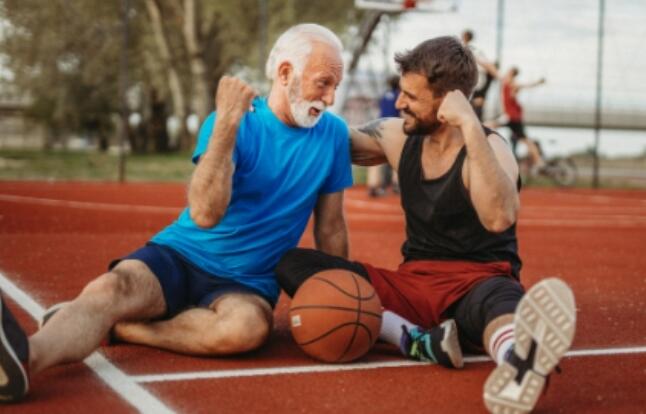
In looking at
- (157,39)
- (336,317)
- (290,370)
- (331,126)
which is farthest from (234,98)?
(157,39)

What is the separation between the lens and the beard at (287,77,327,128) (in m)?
4.19

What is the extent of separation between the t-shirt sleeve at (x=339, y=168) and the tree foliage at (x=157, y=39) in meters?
23.6

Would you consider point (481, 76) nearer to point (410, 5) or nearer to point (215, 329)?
point (410, 5)

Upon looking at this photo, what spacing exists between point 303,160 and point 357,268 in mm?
558

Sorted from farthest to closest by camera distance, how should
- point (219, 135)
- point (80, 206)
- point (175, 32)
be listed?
point (175, 32), point (80, 206), point (219, 135)

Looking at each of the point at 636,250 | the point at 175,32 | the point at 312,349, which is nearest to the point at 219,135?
the point at 312,349

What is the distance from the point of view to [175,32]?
3347cm

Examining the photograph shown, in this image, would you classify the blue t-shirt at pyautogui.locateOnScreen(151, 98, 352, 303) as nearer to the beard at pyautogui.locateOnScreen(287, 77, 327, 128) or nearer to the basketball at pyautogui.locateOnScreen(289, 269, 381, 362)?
the beard at pyautogui.locateOnScreen(287, 77, 327, 128)

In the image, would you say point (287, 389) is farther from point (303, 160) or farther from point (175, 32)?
point (175, 32)

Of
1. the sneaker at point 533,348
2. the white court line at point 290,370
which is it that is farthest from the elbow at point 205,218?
the sneaker at point 533,348

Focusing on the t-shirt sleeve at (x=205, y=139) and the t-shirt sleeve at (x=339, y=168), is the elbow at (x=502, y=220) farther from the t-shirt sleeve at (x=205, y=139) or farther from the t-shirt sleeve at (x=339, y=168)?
the t-shirt sleeve at (x=205, y=139)

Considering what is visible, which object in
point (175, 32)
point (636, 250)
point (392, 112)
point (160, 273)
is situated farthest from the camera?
point (175, 32)

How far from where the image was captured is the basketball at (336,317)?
394 cm

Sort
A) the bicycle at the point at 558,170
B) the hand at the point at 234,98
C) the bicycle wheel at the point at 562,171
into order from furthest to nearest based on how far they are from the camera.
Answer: the bicycle wheel at the point at 562,171
the bicycle at the point at 558,170
the hand at the point at 234,98
